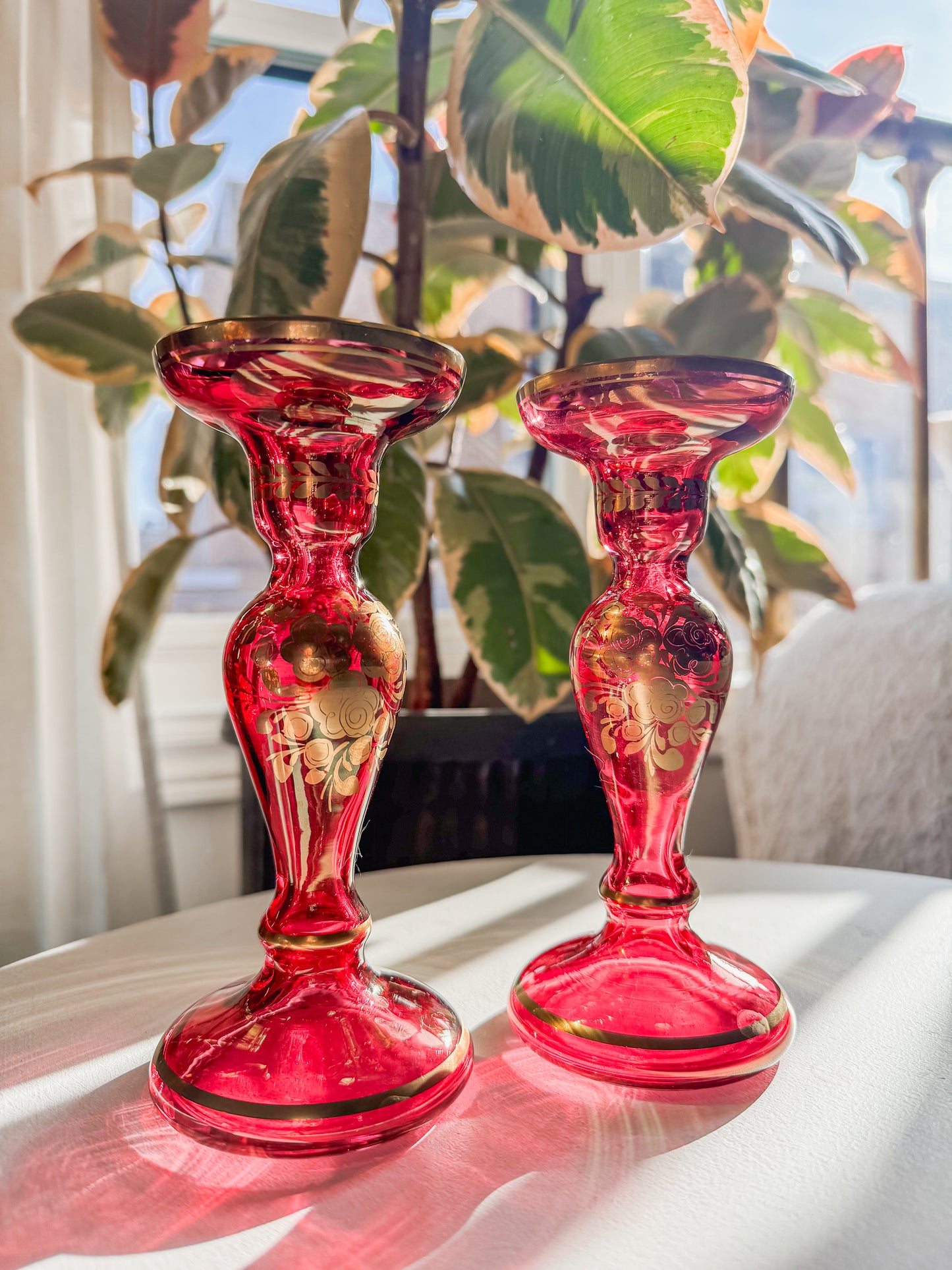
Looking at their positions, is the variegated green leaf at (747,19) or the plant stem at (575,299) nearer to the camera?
the variegated green leaf at (747,19)

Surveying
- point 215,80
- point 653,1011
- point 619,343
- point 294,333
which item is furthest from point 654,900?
point 215,80

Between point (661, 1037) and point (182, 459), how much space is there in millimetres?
686

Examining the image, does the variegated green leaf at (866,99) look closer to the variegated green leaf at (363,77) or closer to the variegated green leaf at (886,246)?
the variegated green leaf at (886,246)

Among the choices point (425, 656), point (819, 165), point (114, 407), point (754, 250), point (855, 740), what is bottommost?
point (855, 740)

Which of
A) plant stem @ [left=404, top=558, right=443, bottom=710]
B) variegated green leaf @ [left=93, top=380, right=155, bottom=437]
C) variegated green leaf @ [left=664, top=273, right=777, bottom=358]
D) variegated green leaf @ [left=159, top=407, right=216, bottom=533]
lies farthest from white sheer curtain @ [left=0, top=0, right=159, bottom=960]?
variegated green leaf @ [left=664, top=273, right=777, bottom=358]

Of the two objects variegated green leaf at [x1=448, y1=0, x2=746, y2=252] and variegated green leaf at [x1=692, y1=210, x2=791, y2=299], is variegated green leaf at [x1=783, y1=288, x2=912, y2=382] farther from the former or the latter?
variegated green leaf at [x1=448, y1=0, x2=746, y2=252]

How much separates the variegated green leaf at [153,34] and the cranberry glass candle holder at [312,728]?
2.30 ft

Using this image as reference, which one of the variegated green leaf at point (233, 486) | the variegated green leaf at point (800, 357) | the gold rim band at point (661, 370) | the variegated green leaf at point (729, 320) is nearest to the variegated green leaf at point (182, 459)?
the variegated green leaf at point (233, 486)

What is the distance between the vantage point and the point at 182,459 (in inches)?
33.4

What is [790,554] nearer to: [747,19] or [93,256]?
[747,19]

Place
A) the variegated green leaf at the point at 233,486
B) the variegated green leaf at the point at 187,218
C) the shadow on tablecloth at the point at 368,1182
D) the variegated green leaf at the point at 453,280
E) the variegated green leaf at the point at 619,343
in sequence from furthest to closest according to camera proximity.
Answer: the variegated green leaf at the point at 187,218 → the variegated green leaf at the point at 453,280 → the variegated green leaf at the point at 619,343 → the variegated green leaf at the point at 233,486 → the shadow on tablecloth at the point at 368,1182

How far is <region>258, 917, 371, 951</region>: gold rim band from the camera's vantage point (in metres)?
0.34

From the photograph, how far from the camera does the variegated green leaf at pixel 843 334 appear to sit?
1.02 m

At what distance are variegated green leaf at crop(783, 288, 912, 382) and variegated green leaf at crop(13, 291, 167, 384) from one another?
69 centimetres
